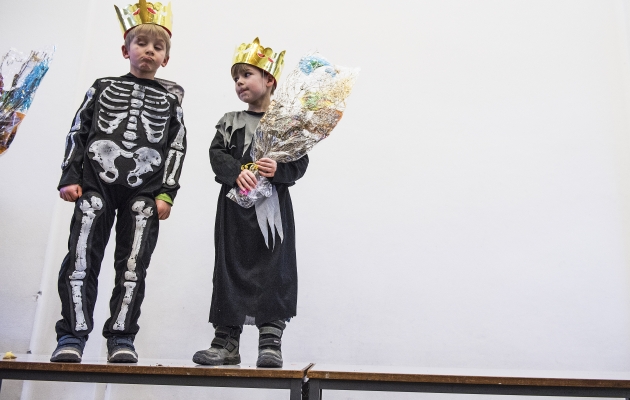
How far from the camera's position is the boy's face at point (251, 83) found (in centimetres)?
247

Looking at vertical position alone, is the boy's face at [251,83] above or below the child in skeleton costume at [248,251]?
above

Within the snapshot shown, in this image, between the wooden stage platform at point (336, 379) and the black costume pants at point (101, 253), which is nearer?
the wooden stage platform at point (336, 379)

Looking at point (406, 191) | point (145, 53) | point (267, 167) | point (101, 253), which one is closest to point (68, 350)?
point (101, 253)

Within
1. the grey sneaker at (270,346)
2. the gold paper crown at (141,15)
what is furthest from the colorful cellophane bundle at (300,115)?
the gold paper crown at (141,15)

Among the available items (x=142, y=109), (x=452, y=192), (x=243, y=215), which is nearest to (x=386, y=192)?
(x=452, y=192)

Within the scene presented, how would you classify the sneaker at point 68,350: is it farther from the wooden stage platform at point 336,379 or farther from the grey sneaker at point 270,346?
the grey sneaker at point 270,346

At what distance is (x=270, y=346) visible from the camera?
2250 millimetres

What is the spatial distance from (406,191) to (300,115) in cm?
140

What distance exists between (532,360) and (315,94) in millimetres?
1891

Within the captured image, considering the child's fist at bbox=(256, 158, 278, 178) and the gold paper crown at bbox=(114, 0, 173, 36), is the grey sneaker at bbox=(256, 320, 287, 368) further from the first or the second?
the gold paper crown at bbox=(114, 0, 173, 36)

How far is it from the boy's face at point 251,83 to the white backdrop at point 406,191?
1.16 metres

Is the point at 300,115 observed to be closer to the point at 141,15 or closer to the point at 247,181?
the point at 247,181

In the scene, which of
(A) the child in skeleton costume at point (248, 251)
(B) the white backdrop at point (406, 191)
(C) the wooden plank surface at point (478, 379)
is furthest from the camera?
(B) the white backdrop at point (406, 191)

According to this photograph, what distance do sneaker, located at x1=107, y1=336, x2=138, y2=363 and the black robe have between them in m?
0.30
